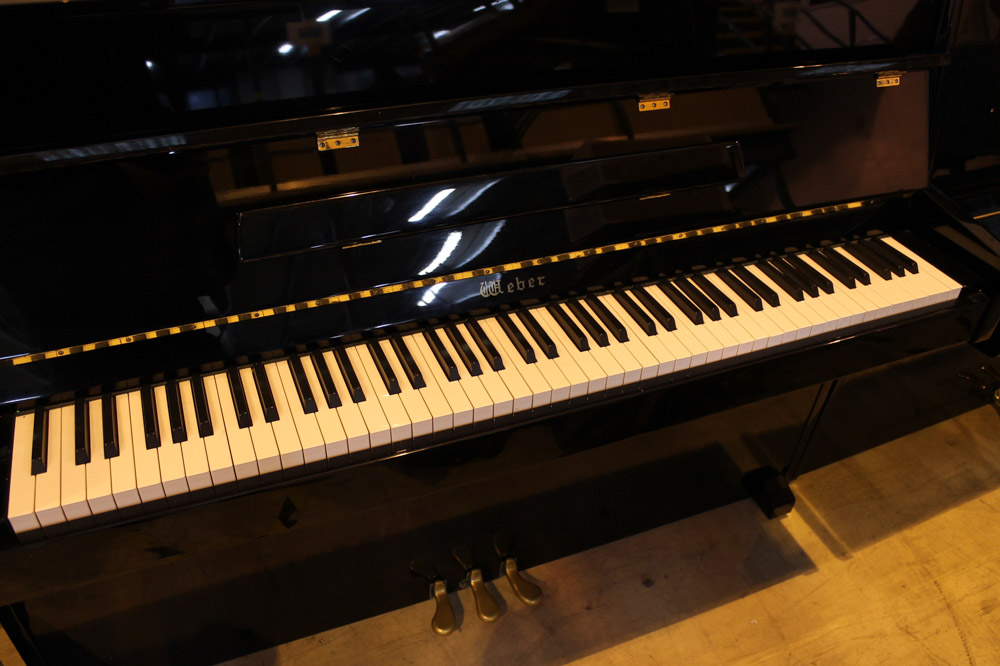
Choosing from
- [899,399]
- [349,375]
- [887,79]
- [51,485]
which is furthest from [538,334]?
[899,399]

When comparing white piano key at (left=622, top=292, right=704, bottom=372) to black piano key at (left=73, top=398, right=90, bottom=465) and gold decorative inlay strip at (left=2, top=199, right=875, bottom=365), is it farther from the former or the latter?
black piano key at (left=73, top=398, right=90, bottom=465)

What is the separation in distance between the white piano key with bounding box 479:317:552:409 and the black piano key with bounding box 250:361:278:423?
39 cm

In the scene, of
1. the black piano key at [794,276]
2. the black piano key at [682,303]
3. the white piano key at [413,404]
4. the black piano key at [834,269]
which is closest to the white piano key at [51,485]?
the white piano key at [413,404]

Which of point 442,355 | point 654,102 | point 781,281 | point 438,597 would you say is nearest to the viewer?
point 442,355

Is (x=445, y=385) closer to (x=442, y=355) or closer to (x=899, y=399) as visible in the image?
(x=442, y=355)

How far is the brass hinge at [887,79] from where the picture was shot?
142 cm

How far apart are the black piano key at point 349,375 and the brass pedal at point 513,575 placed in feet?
2.15

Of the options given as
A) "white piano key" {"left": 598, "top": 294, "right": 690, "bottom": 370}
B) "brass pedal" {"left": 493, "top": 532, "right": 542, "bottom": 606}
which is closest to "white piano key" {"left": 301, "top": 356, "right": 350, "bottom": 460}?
"white piano key" {"left": 598, "top": 294, "right": 690, "bottom": 370}

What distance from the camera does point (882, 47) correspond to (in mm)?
1446

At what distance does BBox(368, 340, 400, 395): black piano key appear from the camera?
113cm

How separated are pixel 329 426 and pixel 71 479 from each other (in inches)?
14.7

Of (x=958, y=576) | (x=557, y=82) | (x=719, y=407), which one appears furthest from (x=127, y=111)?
(x=958, y=576)

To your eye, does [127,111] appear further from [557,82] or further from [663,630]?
[663,630]

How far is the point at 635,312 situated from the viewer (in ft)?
4.25
